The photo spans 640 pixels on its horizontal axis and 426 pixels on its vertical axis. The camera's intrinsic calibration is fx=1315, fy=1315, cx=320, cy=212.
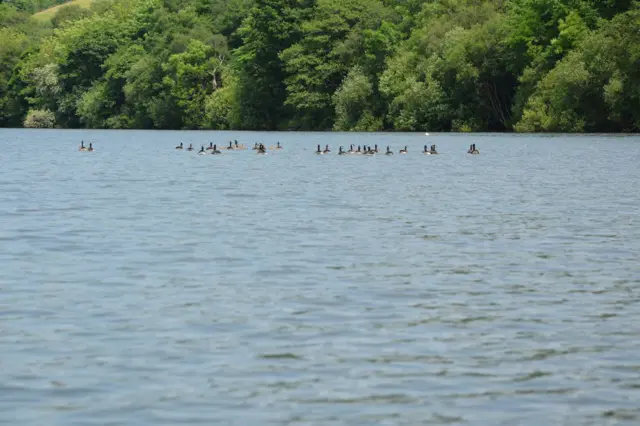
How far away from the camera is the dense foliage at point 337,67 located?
4122 inches

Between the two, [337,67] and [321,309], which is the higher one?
[337,67]

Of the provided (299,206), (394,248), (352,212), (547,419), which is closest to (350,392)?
(547,419)

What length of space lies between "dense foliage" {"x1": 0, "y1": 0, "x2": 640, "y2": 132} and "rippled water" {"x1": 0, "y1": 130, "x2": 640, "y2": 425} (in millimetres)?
61559

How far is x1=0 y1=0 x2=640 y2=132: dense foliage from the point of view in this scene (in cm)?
10469

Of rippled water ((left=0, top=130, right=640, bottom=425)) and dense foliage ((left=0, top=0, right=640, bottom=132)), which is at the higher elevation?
dense foliage ((left=0, top=0, right=640, bottom=132))

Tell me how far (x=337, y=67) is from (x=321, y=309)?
12326 cm

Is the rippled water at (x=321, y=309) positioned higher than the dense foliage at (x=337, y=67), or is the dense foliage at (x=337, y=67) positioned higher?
the dense foliage at (x=337, y=67)

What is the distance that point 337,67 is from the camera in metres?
143

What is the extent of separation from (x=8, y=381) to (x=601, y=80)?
89.0 metres

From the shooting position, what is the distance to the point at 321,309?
2059 centimetres

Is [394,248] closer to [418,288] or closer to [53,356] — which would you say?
→ [418,288]

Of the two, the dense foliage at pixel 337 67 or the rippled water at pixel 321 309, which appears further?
the dense foliage at pixel 337 67

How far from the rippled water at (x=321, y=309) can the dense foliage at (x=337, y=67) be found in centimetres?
6156

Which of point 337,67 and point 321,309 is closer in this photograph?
point 321,309
